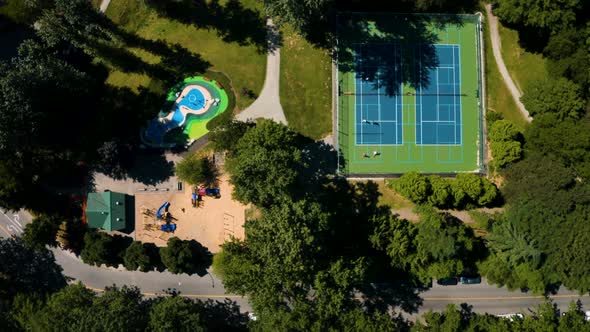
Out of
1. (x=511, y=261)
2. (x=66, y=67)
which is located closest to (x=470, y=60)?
(x=511, y=261)

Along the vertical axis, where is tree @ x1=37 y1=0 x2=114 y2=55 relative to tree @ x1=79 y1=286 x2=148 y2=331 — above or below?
above

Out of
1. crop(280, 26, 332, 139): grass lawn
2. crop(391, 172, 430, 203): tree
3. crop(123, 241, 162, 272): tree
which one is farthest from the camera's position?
crop(280, 26, 332, 139): grass lawn

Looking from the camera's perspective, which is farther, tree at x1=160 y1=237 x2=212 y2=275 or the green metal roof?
the green metal roof

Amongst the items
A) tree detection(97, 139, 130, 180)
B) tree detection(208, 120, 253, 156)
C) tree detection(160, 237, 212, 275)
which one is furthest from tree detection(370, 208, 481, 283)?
tree detection(97, 139, 130, 180)

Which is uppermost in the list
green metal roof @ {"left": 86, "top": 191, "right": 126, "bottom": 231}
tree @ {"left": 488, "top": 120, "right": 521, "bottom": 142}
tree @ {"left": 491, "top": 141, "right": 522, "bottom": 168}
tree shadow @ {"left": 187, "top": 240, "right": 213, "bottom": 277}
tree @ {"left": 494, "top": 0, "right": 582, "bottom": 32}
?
tree @ {"left": 494, "top": 0, "right": 582, "bottom": 32}

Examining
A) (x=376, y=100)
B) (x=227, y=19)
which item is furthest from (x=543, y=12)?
(x=227, y=19)

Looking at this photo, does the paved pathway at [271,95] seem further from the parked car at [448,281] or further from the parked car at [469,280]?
the parked car at [469,280]

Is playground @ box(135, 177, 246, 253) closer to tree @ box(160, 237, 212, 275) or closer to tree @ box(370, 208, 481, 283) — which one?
tree @ box(160, 237, 212, 275)

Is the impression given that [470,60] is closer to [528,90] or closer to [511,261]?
[528,90]
